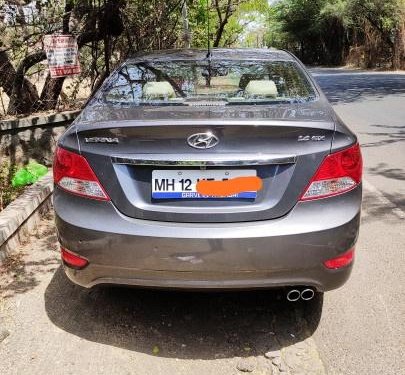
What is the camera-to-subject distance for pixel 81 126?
9.29 feet

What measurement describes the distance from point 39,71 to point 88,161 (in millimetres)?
5586

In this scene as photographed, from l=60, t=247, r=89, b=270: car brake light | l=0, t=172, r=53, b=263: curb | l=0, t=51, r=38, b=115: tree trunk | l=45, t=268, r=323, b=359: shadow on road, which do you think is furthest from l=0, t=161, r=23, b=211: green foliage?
l=60, t=247, r=89, b=270: car brake light

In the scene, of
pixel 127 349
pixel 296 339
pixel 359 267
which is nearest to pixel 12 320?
pixel 127 349

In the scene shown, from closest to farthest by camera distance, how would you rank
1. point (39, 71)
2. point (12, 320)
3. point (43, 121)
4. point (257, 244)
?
point (257, 244) < point (12, 320) < point (43, 121) < point (39, 71)

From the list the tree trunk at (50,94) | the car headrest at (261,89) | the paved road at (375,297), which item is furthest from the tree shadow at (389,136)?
the car headrest at (261,89)

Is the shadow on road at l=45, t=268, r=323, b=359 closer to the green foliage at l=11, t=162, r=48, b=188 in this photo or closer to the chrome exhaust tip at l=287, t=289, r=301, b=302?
the chrome exhaust tip at l=287, t=289, r=301, b=302

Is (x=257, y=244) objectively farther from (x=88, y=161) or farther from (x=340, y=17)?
(x=340, y=17)

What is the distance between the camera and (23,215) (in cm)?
439

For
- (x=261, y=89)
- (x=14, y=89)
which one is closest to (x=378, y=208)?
(x=261, y=89)

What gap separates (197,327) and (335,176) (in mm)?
1235

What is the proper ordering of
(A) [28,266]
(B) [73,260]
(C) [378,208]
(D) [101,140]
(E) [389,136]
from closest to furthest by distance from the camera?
(D) [101,140], (B) [73,260], (A) [28,266], (C) [378,208], (E) [389,136]

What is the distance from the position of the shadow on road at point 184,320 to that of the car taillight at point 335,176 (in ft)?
3.00

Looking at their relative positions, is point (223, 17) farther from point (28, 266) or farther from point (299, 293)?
point (299, 293)

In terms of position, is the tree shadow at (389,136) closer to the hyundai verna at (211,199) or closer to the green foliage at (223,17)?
the green foliage at (223,17)
